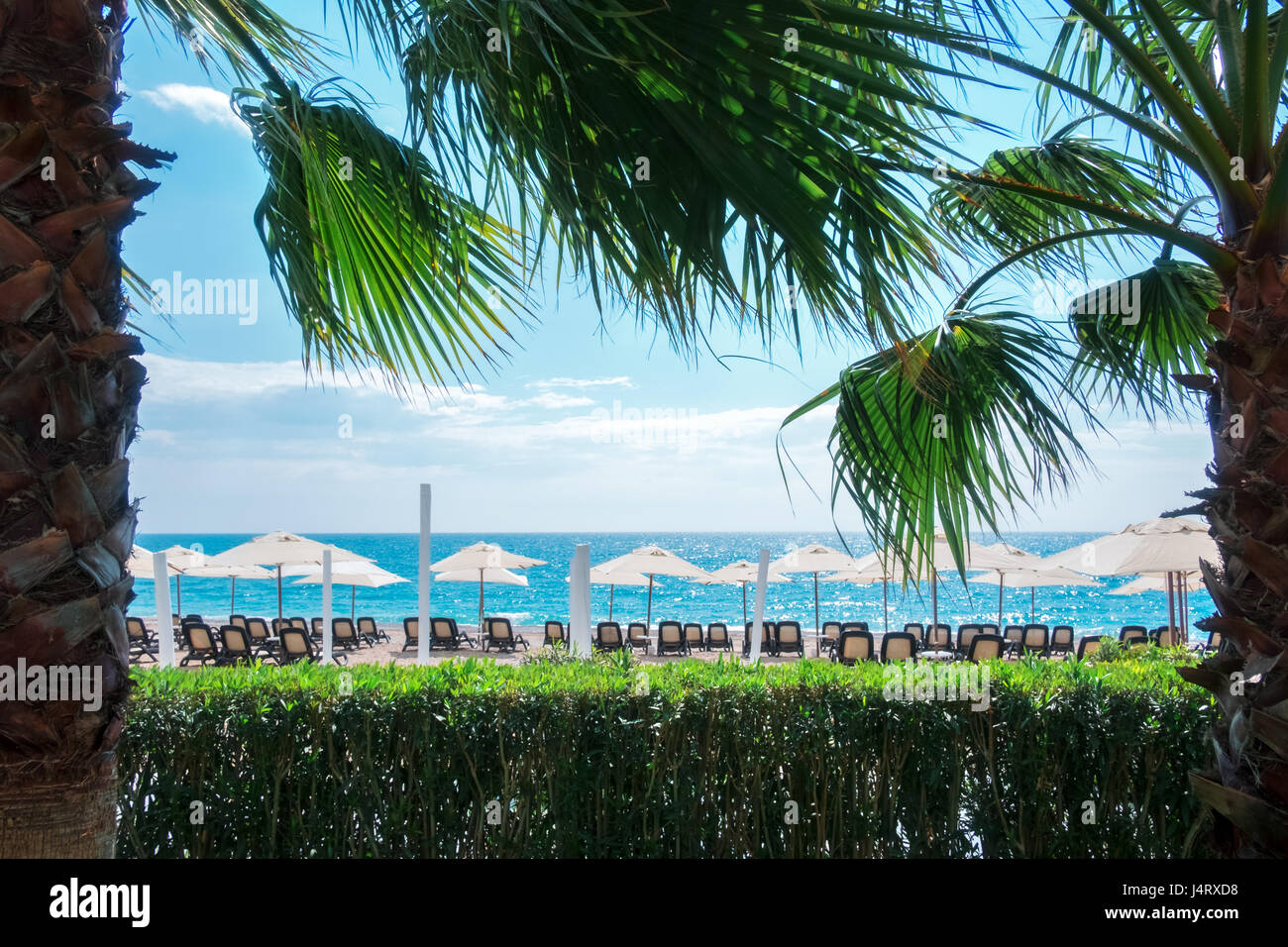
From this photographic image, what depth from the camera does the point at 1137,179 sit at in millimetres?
4492

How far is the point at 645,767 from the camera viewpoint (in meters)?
3.85

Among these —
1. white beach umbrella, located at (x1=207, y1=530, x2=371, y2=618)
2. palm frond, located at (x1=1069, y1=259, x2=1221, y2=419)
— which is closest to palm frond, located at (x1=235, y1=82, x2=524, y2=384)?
palm frond, located at (x1=1069, y1=259, x2=1221, y2=419)

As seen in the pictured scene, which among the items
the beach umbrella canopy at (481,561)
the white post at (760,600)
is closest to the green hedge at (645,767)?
the white post at (760,600)

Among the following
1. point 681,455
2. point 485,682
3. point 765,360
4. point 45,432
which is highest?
point 681,455

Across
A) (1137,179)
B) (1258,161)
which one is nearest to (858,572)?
(1137,179)

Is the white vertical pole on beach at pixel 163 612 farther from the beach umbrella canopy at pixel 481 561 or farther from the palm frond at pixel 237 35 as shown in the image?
the beach umbrella canopy at pixel 481 561

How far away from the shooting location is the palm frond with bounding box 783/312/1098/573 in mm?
3857

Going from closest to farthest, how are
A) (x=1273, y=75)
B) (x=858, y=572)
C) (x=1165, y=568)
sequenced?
(x=1273, y=75) → (x=1165, y=568) → (x=858, y=572)

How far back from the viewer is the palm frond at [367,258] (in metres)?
3.19

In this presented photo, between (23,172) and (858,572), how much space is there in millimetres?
17503

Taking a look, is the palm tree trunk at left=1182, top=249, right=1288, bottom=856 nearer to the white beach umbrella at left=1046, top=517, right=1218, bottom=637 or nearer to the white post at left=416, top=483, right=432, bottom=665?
the white post at left=416, top=483, right=432, bottom=665

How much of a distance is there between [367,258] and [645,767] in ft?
8.23

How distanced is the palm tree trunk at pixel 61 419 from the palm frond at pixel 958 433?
270 cm
